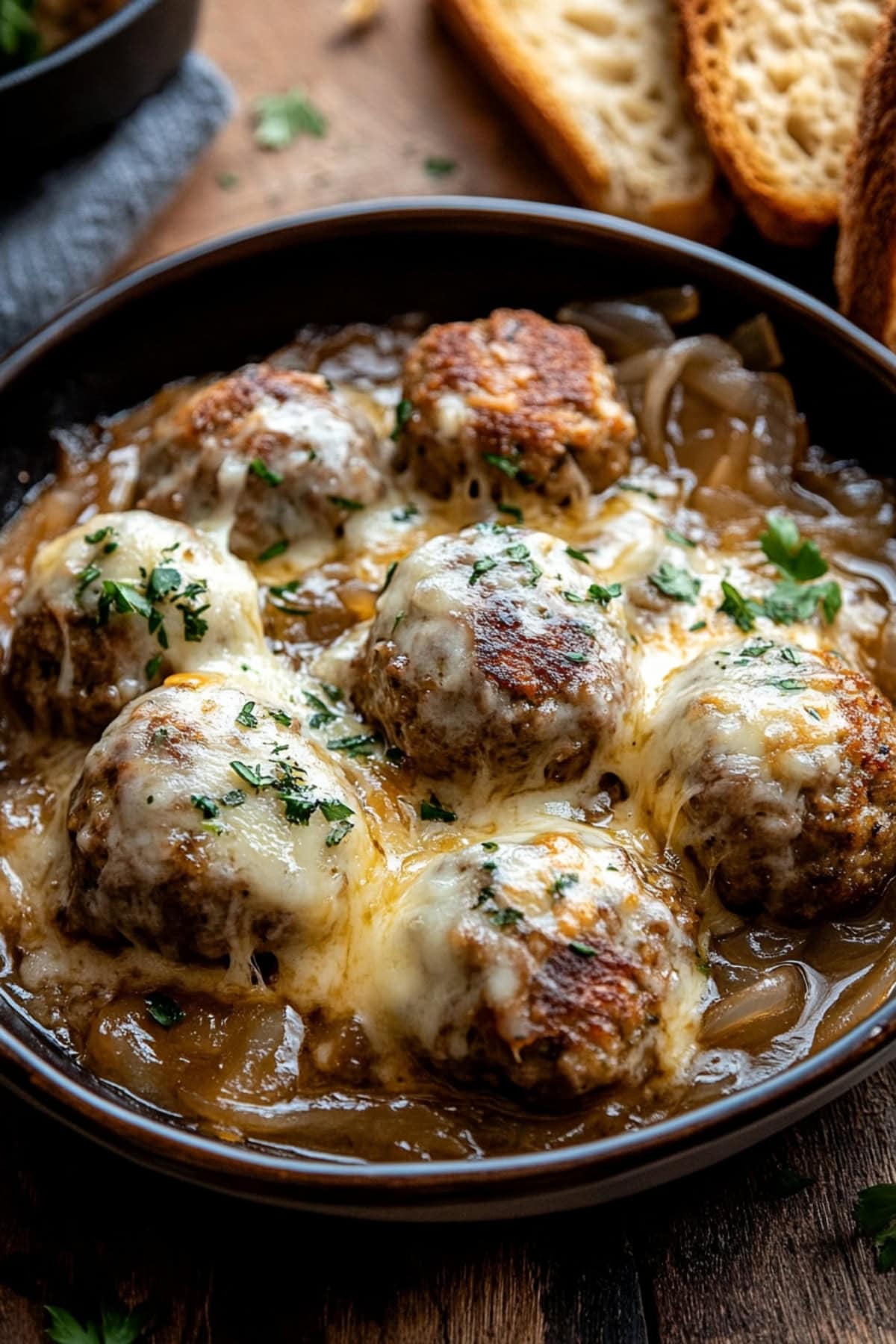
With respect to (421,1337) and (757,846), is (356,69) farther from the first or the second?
(421,1337)

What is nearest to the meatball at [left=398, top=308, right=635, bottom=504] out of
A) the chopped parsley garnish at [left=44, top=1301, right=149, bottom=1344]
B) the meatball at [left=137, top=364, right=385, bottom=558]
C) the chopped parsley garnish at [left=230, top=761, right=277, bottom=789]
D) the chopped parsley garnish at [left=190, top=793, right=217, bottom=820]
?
the meatball at [left=137, top=364, right=385, bottom=558]

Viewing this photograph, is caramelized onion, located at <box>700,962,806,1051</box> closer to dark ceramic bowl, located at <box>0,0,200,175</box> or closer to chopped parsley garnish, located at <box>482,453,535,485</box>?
chopped parsley garnish, located at <box>482,453,535,485</box>

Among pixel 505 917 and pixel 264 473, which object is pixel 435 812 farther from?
pixel 264 473

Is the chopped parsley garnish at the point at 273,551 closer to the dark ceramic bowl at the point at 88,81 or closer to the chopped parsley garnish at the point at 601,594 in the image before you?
the chopped parsley garnish at the point at 601,594

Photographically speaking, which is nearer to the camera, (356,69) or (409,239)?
(409,239)

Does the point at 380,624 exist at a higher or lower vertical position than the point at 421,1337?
higher

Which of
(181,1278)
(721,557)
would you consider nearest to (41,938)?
(181,1278)

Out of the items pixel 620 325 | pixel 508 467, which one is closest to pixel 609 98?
pixel 620 325
